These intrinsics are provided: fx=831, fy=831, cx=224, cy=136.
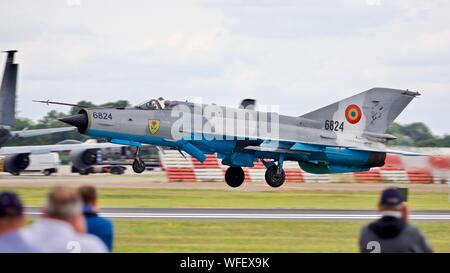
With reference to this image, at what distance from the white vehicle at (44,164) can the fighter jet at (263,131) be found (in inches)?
902

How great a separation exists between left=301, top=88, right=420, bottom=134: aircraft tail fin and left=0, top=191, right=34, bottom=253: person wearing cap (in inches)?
899

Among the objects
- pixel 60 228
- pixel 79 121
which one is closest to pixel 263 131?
pixel 79 121

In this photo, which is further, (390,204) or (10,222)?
(390,204)

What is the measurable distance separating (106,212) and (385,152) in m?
11.2

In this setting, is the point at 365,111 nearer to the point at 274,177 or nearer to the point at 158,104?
the point at 274,177

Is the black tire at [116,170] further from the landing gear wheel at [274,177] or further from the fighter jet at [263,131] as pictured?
the landing gear wheel at [274,177]

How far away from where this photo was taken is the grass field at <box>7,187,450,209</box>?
77.3ft

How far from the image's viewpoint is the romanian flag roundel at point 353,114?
28547mm

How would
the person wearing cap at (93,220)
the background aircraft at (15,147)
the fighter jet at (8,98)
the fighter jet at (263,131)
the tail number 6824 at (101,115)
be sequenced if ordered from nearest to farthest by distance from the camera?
the person wearing cap at (93,220) → the tail number 6824 at (101,115) → the fighter jet at (263,131) → the fighter jet at (8,98) → the background aircraft at (15,147)

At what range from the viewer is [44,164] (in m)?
48.8

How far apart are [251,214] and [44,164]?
30631 millimetres

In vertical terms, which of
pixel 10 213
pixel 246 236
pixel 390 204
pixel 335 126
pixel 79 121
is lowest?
pixel 246 236

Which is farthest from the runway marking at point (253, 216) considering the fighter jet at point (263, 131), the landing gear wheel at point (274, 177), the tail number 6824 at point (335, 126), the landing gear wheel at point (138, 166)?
the tail number 6824 at point (335, 126)
